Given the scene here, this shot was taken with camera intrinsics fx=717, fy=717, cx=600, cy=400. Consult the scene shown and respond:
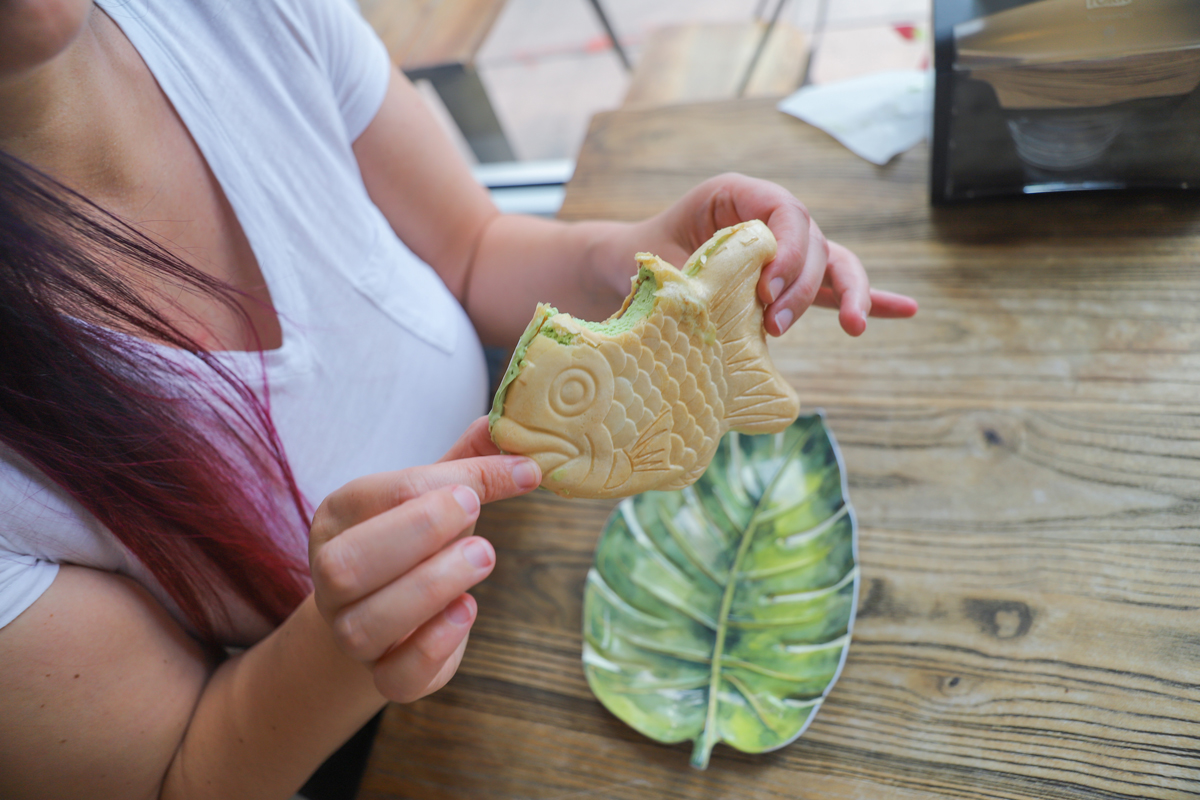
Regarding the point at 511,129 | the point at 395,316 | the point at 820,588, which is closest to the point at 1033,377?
the point at 820,588

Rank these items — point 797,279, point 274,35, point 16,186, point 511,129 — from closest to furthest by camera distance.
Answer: point 16,186 < point 797,279 < point 274,35 < point 511,129

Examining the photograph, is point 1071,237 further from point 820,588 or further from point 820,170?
point 820,588

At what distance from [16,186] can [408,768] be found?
57 cm

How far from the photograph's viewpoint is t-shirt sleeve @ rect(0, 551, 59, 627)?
53 cm

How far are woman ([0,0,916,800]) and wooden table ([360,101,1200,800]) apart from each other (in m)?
0.14

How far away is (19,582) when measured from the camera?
542mm

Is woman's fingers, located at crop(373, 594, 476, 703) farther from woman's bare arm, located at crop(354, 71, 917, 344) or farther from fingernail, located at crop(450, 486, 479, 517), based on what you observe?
woman's bare arm, located at crop(354, 71, 917, 344)

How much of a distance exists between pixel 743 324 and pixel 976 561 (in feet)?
1.09

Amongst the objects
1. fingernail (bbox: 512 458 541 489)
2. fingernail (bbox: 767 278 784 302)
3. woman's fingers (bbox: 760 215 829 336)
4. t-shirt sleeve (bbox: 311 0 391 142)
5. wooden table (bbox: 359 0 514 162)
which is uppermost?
t-shirt sleeve (bbox: 311 0 391 142)

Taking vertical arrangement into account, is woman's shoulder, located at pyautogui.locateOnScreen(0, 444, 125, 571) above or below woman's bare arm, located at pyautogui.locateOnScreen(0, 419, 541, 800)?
above

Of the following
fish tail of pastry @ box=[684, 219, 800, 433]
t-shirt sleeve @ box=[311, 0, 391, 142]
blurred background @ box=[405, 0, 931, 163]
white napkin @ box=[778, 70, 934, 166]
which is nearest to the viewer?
fish tail of pastry @ box=[684, 219, 800, 433]

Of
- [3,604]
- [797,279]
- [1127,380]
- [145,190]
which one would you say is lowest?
[1127,380]

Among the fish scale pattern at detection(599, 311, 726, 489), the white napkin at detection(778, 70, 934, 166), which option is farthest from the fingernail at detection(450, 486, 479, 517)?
the white napkin at detection(778, 70, 934, 166)

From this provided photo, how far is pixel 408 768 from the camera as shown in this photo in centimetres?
68
